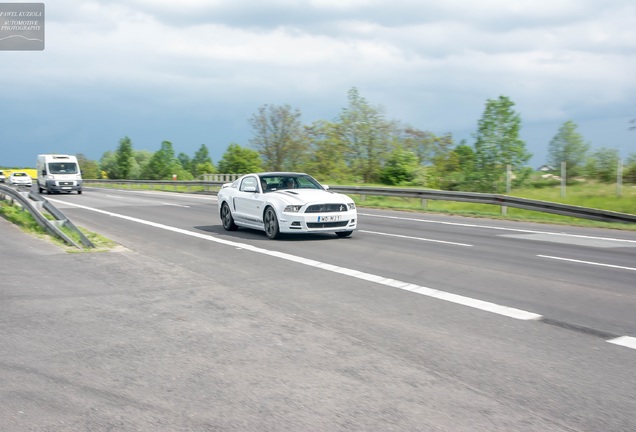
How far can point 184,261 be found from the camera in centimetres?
1091

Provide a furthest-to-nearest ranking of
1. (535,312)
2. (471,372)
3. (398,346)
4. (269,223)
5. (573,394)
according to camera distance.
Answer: (269,223), (535,312), (398,346), (471,372), (573,394)

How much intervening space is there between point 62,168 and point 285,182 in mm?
31149

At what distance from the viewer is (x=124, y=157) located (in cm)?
14062

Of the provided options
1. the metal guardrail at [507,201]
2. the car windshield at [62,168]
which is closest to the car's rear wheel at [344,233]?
the metal guardrail at [507,201]

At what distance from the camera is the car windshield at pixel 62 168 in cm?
4178

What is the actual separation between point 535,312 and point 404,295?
1.55 m

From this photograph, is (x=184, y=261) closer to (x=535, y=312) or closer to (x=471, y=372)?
(x=535, y=312)

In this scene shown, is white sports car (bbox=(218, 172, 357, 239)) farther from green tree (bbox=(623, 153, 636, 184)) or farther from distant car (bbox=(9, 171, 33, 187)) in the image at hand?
distant car (bbox=(9, 171, 33, 187))

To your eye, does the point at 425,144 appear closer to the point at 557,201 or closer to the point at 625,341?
the point at 557,201

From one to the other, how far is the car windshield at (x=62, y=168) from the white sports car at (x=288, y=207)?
95.8 feet

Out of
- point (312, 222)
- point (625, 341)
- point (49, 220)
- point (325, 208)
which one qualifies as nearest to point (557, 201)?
point (325, 208)

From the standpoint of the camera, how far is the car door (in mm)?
14797

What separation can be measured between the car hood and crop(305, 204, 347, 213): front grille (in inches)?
3.2

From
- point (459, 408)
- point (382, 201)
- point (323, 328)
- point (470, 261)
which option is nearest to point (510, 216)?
point (382, 201)
